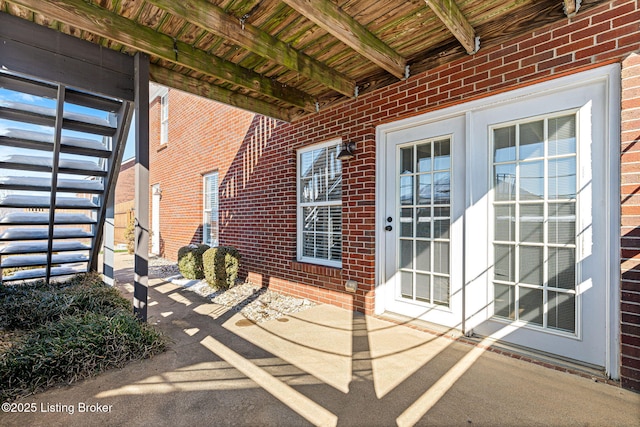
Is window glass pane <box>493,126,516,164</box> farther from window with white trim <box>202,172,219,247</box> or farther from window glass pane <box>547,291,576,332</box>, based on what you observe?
window with white trim <box>202,172,219,247</box>

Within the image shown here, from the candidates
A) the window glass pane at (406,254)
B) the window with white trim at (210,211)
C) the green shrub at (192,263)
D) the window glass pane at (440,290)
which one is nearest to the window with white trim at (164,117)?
the window with white trim at (210,211)

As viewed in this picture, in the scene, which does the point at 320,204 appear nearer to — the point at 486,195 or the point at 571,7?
the point at 486,195

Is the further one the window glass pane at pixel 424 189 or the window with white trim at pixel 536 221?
the window glass pane at pixel 424 189

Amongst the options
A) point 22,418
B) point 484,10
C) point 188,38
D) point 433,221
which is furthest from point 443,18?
point 22,418

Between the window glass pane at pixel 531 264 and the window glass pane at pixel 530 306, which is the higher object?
the window glass pane at pixel 531 264

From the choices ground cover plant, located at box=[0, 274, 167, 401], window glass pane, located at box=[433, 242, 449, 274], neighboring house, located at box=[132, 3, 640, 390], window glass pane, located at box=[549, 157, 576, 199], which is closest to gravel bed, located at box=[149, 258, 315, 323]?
neighboring house, located at box=[132, 3, 640, 390]

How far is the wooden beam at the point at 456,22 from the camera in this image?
2010mm

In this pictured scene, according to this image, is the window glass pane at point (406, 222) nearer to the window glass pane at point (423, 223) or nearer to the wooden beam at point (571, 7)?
the window glass pane at point (423, 223)

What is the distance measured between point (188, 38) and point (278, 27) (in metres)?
0.83

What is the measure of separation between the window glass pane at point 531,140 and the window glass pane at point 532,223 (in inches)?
15.7

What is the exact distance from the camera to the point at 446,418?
1638 mm

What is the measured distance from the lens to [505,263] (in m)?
2.48

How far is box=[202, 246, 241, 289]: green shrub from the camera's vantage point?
4598mm

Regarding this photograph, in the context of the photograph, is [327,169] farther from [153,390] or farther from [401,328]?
[153,390]
